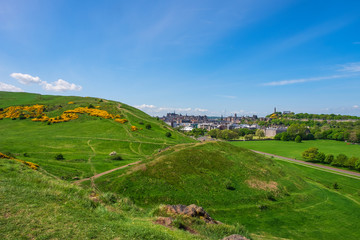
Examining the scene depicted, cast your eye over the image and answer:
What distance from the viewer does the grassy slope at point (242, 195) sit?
2472 cm

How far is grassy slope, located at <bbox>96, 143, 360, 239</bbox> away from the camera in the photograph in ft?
81.1

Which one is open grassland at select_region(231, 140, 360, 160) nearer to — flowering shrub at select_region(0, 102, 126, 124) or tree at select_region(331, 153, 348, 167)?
tree at select_region(331, 153, 348, 167)

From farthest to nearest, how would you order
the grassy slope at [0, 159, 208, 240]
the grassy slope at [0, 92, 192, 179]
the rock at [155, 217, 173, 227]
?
the grassy slope at [0, 92, 192, 179], the rock at [155, 217, 173, 227], the grassy slope at [0, 159, 208, 240]

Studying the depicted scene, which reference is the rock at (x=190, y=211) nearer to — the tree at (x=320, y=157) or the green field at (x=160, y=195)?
the green field at (x=160, y=195)

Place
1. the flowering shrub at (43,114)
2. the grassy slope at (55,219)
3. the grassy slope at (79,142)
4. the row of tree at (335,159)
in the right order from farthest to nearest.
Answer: the flowering shrub at (43,114) → the row of tree at (335,159) → the grassy slope at (79,142) → the grassy slope at (55,219)

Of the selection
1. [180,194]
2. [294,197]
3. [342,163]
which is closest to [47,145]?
[180,194]

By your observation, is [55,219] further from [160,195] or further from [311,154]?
[311,154]

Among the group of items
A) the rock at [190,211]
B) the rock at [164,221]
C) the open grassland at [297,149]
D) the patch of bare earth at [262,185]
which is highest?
the rock at [164,221]

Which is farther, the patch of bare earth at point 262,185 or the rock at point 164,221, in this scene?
the patch of bare earth at point 262,185

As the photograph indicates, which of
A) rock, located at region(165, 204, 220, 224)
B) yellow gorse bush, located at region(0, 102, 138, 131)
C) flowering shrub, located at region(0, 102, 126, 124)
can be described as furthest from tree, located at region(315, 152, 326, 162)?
flowering shrub, located at region(0, 102, 126, 124)

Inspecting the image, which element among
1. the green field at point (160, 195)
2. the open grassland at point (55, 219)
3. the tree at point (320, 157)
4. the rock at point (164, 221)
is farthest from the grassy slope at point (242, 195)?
the tree at point (320, 157)

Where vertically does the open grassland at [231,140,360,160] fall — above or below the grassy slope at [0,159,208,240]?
below

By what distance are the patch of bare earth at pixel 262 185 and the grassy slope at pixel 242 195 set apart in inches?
28.6

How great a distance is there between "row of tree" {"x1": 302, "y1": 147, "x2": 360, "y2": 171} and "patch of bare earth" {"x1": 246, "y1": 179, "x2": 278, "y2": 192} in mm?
50806
